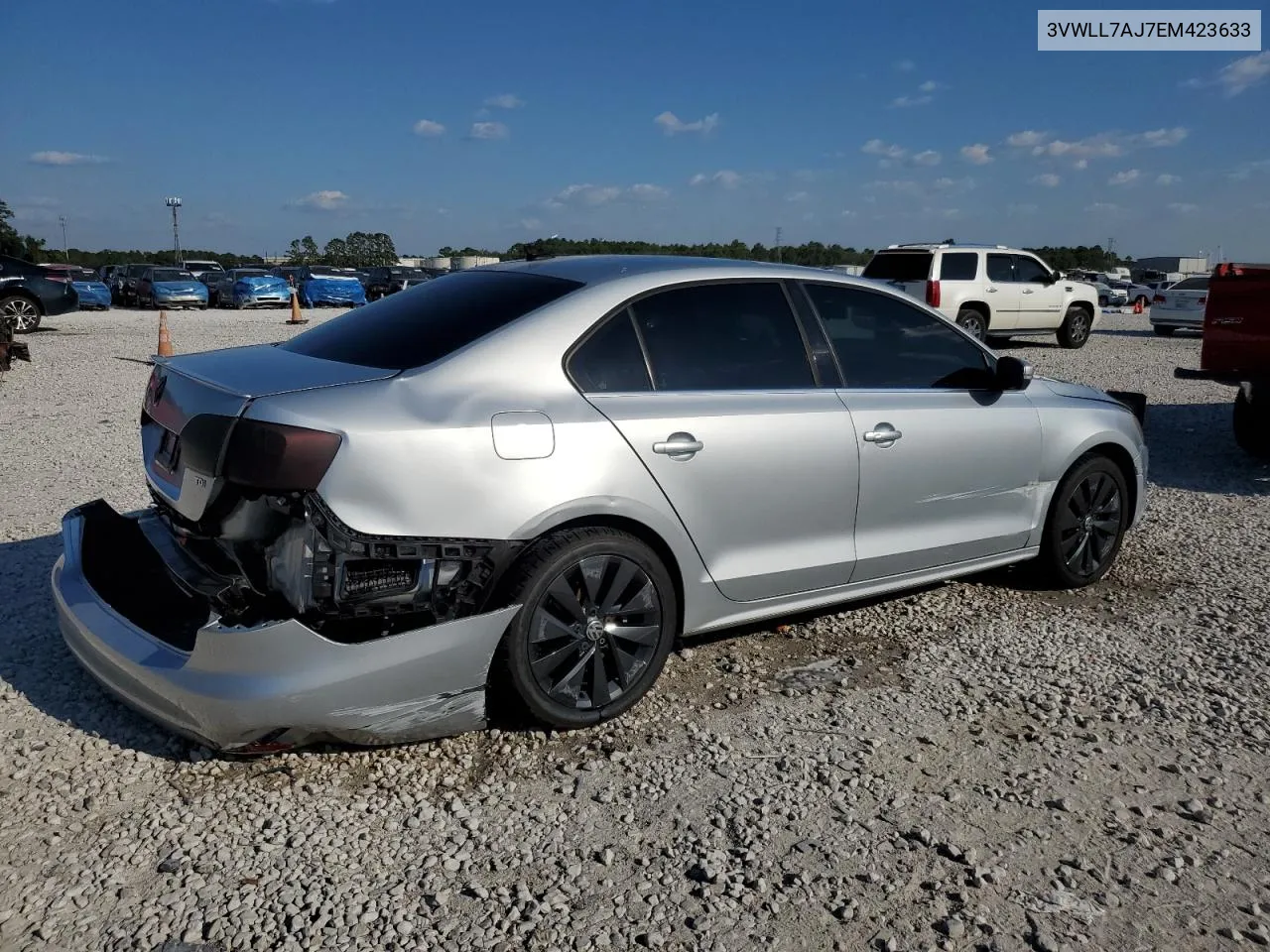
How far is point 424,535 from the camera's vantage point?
3107 mm

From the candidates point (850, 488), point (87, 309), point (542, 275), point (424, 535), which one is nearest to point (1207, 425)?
point (850, 488)

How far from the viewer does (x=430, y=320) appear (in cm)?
380

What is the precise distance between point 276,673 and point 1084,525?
4.06 meters

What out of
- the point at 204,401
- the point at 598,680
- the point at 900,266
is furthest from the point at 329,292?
the point at 598,680

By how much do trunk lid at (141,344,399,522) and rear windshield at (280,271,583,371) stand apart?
0.43 feet

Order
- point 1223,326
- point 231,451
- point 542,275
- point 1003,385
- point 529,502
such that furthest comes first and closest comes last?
point 1223,326, point 1003,385, point 542,275, point 529,502, point 231,451

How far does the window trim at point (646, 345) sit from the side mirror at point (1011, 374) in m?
1.07

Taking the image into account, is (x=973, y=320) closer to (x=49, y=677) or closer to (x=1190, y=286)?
(x=1190, y=286)

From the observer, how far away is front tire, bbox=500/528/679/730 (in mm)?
3346

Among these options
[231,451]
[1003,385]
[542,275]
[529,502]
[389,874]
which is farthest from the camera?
[1003,385]

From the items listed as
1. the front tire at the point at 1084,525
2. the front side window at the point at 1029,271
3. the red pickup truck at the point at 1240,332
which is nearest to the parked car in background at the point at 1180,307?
the front side window at the point at 1029,271

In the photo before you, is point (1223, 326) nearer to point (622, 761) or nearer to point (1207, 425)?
point (1207, 425)

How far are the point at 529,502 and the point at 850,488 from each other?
59.4 inches

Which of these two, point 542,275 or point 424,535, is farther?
point 542,275
